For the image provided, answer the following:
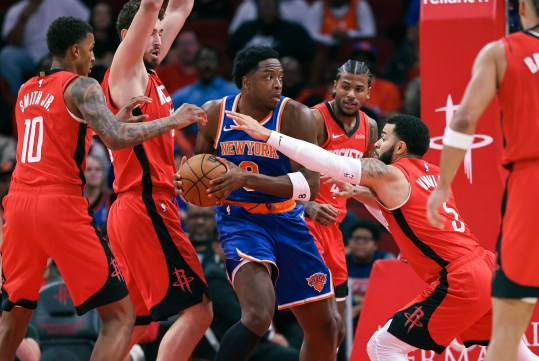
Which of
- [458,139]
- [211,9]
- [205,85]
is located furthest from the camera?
[211,9]

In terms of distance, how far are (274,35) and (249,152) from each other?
663 cm

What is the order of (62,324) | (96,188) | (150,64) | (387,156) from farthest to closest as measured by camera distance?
(96,188) < (62,324) < (150,64) < (387,156)

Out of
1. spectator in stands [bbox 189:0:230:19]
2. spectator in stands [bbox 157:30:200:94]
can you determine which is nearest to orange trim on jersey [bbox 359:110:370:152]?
spectator in stands [bbox 157:30:200:94]

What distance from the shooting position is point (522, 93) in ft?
16.9

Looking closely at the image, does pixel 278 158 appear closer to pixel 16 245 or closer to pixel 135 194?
pixel 135 194

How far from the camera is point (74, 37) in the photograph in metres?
6.67

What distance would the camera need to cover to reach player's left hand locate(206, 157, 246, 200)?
6.36 meters

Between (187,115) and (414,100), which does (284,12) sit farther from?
(187,115)

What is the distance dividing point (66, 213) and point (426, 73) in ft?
10.9

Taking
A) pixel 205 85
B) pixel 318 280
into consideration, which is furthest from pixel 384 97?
pixel 318 280

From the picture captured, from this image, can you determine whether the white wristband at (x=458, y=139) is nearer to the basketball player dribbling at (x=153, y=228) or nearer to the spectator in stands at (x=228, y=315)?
→ the basketball player dribbling at (x=153, y=228)

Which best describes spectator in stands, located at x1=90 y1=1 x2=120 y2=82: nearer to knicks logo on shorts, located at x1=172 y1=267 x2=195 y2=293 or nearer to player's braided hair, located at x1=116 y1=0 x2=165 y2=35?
player's braided hair, located at x1=116 y1=0 x2=165 y2=35

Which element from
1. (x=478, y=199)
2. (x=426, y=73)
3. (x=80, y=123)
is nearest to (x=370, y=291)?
(x=478, y=199)

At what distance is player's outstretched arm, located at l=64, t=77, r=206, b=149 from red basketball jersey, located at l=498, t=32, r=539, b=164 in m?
2.00
